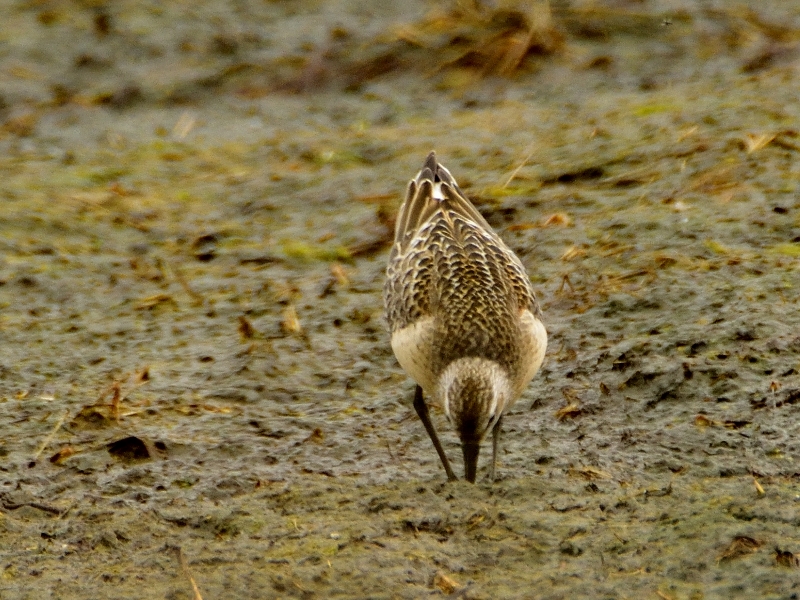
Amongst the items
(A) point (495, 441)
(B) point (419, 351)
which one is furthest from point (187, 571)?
(A) point (495, 441)

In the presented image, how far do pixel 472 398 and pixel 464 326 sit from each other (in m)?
0.51

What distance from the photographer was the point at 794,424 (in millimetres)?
6379

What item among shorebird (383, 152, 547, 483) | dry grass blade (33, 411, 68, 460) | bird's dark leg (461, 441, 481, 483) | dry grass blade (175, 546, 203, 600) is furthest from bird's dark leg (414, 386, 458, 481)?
dry grass blade (33, 411, 68, 460)

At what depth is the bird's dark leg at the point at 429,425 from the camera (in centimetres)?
638

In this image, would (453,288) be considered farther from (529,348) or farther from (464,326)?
(529,348)

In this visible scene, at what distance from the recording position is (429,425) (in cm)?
666

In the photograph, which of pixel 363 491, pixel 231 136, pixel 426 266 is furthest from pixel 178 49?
pixel 363 491

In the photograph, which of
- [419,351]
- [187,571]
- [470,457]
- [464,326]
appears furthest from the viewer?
[419,351]

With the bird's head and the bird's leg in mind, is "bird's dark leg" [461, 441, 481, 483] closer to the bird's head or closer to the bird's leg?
the bird's head

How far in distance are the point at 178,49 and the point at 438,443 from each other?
870 centimetres

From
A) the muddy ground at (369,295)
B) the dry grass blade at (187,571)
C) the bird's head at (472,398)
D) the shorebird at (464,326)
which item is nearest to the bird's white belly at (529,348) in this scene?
the shorebird at (464,326)

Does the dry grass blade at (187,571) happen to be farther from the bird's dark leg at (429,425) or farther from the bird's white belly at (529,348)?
the bird's white belly at (529,348)

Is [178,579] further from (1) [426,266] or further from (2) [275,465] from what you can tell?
(1) [426,266]

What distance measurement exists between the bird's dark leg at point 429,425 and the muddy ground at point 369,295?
0.61 ft
